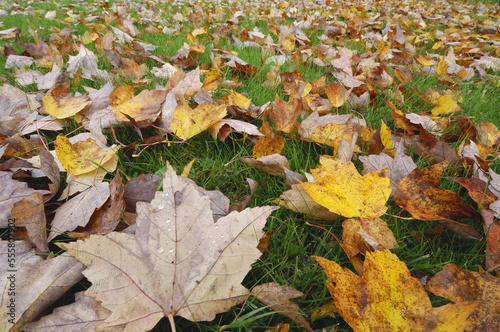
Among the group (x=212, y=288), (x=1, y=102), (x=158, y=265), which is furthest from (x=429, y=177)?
(x=1, y=102)

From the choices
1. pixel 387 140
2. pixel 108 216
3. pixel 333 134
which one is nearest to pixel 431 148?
pixel 387 140

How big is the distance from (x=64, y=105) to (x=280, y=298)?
1.33 meters

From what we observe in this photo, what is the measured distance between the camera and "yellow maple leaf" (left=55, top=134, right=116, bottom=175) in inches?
39.4

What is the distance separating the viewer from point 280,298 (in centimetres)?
71

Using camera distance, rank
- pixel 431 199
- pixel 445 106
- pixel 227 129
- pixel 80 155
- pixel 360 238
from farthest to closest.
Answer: pixel 445 106
pixel 227 129
pixel 80 155
pixel 431 199
pixel 360 238

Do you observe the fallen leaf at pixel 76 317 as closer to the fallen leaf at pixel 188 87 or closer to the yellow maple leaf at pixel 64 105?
the yellow maple leaf at pixel 64 105

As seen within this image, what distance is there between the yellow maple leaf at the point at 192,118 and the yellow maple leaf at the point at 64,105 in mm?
518

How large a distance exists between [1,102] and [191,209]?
4.38 ft

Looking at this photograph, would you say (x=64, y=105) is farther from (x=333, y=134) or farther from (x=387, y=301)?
(x=387, y=301)

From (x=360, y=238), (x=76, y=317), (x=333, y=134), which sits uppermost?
(x=333, y=134)

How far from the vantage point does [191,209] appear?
740 millimetres

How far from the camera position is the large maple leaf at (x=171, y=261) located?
625mm

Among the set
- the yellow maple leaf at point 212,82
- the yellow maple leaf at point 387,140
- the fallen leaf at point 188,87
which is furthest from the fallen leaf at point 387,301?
the yellow maple leaf at point 212,82

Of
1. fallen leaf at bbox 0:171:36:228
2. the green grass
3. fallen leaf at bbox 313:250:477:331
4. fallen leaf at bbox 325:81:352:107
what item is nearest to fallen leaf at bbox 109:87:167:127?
the green grass
